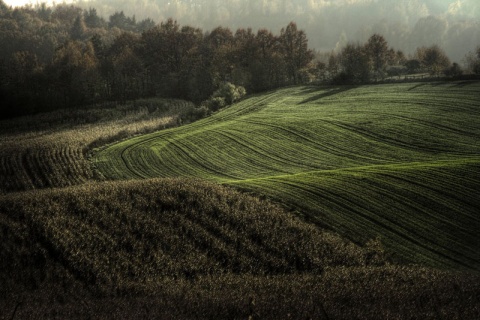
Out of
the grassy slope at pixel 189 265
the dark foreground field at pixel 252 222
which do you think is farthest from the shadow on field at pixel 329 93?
the grassy slope at pixel 189 265

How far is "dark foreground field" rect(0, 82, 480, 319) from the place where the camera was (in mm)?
16719

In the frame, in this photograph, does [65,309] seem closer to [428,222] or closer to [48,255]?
[48,255]

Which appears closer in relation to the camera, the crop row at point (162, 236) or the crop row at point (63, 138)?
the crop row at point (162, 236)

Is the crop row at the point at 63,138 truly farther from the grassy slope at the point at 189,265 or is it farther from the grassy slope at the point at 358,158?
the grassy slope at the point at 189,265

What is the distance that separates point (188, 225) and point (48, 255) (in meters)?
8.65

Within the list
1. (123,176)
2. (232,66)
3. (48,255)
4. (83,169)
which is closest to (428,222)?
(48,255)

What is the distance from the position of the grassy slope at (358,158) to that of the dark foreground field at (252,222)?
0.19m

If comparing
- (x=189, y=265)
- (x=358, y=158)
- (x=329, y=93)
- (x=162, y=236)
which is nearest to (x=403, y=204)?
(x=358, y=158)

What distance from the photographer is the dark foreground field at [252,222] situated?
1672 cm

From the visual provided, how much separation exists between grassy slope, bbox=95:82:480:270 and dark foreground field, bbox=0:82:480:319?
19 cm

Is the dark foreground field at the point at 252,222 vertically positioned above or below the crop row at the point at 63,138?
below

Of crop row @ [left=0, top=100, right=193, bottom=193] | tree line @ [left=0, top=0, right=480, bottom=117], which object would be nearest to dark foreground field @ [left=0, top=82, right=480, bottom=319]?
crop row @ [left=0, top=100, right=193, bottom=193]

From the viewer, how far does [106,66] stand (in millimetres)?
119188

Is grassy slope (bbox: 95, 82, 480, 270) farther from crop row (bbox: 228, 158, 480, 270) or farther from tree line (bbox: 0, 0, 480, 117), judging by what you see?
tree line (bbox: 0, 0, 480, 117)
